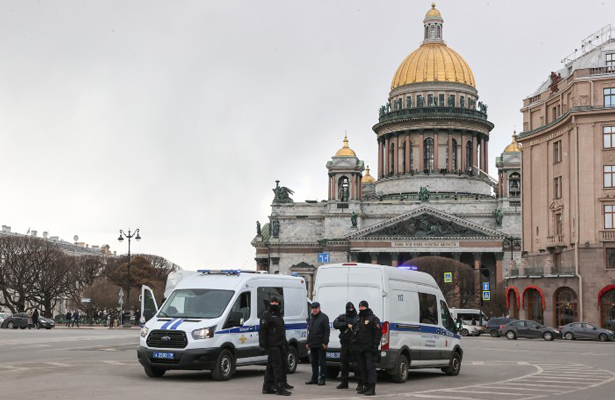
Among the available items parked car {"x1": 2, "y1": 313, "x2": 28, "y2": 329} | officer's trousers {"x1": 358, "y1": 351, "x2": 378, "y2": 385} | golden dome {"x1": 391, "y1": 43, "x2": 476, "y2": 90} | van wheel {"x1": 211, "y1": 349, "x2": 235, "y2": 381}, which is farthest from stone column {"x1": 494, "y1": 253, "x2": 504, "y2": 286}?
officer's trousers {"x1": 358, "y1": 351, "x2": 378, "y2": 385}

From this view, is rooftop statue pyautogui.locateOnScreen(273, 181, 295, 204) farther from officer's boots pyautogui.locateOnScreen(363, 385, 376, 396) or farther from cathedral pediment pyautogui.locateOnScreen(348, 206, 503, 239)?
officer's boots pyautogui.locateOnScreen(363, 385, 376, 396)

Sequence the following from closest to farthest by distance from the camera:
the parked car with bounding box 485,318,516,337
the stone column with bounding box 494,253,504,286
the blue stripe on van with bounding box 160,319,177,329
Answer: the blue stripe on van with bounding box 160,319,177,329
the parked car with bounding box 485,318,516,337
the stone column with bounding box 494,253,504,286

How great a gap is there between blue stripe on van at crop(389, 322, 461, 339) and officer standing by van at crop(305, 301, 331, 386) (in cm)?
162

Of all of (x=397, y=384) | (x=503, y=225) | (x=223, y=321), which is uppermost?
(x=503, y=225)

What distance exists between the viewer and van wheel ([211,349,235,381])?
2133 centimetres

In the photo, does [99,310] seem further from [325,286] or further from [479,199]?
[325,286]

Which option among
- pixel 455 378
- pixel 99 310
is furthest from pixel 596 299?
pixel 99 310

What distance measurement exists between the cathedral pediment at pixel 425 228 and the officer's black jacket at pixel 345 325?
284 ft

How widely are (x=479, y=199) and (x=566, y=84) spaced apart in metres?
Answer: 49.6

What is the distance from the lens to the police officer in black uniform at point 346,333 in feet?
67.3

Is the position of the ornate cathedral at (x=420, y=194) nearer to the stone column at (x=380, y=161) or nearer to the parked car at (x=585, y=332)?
the stone column at (x=380, y=161)

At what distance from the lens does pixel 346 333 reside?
20703 mm

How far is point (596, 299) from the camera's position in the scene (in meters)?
58.3

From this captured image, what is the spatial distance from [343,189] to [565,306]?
55955mm
